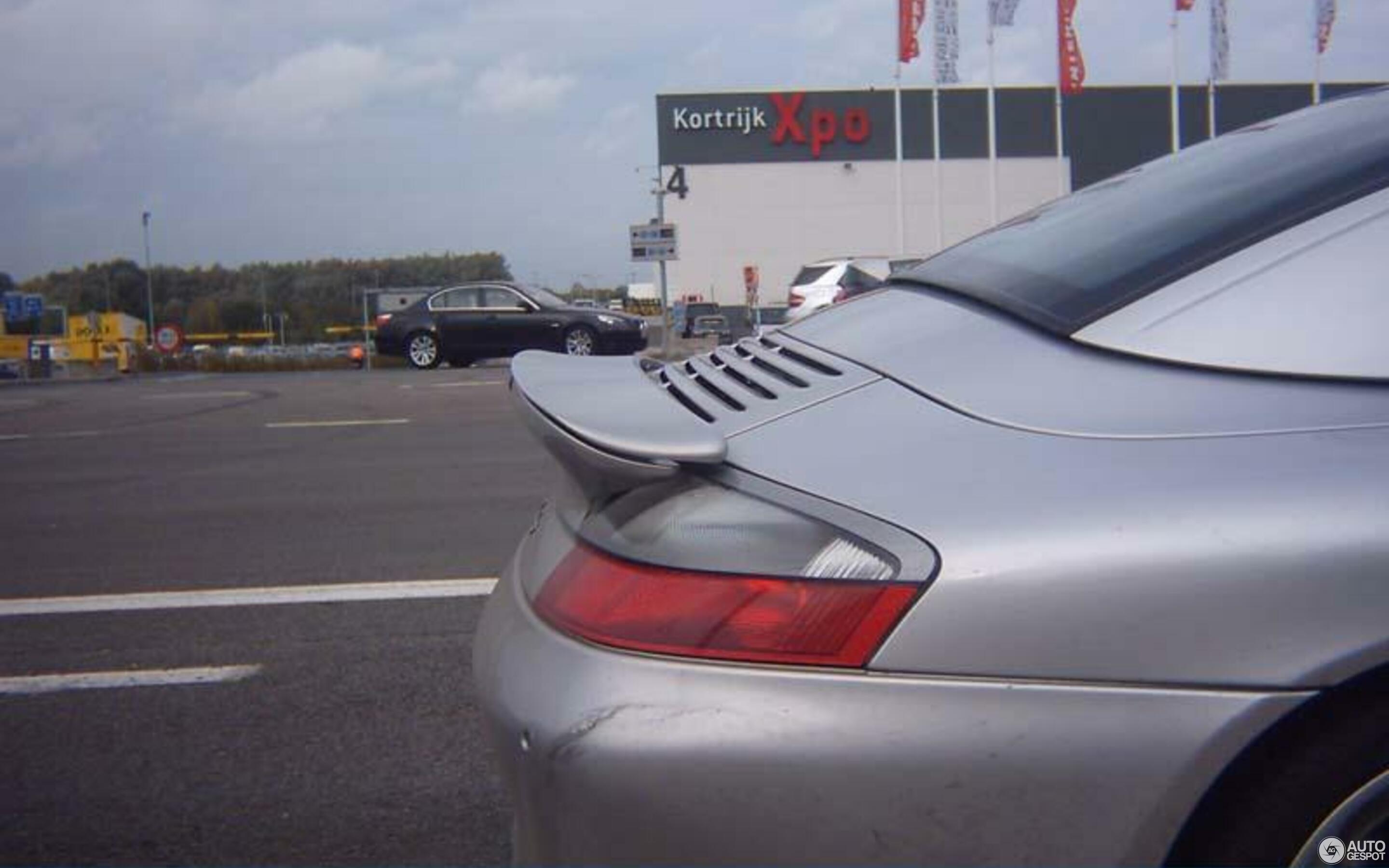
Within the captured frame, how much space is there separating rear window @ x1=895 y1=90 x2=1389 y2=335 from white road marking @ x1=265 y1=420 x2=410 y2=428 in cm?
1095

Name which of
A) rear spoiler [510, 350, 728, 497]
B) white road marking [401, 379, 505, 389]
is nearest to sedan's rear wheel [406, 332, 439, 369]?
white road marking [401, 379, 505, 389]

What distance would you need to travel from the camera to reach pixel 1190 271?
2291 millimetres

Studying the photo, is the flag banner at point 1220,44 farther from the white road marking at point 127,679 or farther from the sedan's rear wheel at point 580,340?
the white road marking at point 127,679

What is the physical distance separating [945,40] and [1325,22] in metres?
9.18

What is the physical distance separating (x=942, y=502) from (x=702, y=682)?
45 centimetres

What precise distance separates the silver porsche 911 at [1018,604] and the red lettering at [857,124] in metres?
48.1

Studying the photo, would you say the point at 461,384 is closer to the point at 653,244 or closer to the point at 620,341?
the point at 620,341

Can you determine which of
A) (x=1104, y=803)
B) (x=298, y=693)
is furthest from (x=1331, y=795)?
(x=298, y=693)

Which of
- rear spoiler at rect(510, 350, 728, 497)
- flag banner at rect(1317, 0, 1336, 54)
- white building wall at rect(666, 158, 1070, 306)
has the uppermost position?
flag banner at rect(1317, 0, 1336, 54)

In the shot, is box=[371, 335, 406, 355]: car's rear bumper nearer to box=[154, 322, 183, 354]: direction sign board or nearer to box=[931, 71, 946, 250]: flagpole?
box=[154, 322, 183, 354]: direction sign board

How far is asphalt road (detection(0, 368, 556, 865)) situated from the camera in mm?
3584

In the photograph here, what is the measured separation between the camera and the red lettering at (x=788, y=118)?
161 feet

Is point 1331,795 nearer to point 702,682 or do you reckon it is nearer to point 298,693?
point 702,682

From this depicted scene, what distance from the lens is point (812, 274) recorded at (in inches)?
1005
